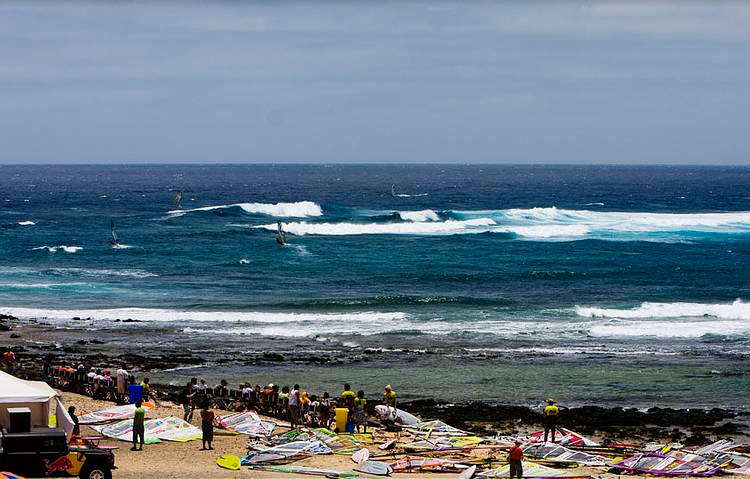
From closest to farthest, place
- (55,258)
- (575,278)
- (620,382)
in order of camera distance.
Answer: (620,382)
(575,278)
(55,258)

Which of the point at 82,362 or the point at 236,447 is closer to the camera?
the point at 236,447

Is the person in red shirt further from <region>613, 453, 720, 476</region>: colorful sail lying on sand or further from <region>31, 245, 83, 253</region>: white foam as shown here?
<region>31, 245, 83, 253</region>: white foam

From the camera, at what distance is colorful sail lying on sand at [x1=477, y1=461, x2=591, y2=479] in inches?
737

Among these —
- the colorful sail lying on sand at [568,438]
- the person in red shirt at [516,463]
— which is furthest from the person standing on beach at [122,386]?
the person in red shirt at [516,463]

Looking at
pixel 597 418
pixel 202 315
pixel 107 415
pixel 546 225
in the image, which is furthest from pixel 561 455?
pixel 546 225

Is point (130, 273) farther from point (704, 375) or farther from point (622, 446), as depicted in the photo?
point (622, 446)

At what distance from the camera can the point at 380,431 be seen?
915 inches

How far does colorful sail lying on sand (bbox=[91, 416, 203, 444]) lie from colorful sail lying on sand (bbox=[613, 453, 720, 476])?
8.88 meters

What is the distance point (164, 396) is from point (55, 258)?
34.5m

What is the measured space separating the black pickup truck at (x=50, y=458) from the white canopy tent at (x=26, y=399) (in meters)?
0.75

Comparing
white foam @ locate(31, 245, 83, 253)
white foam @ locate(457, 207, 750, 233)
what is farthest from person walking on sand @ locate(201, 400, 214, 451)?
white foam @ locate(457, 207, 750, 233)

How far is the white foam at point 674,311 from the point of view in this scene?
4175 centimetres

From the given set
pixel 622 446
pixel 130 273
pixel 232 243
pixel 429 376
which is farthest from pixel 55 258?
pixel 622 446

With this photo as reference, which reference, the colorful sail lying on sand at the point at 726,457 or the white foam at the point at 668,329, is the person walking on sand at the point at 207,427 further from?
the white foam at the point at 668,329
